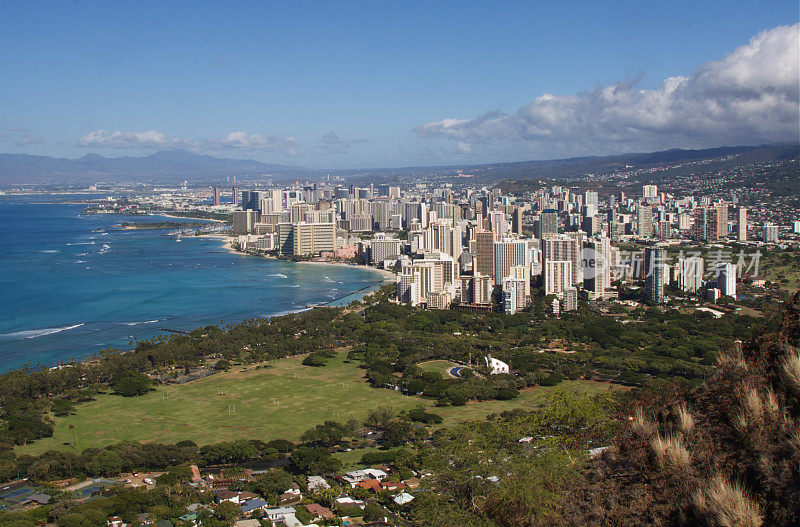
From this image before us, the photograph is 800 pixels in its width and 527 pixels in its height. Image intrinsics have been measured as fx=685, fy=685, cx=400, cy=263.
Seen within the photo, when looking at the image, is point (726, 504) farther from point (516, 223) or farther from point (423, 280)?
point (516, 223)

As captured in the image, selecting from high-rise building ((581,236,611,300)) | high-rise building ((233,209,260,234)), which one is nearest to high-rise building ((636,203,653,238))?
high-rise building ((581,236,611,300))

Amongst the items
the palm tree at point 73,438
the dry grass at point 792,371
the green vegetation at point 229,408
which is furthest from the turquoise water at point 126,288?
the dry grass at point 792,371

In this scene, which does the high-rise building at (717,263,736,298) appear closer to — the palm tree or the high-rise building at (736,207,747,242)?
the high-rise building at (736,207,747,242)

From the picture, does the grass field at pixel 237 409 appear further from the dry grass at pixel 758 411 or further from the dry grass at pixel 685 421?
the dry grass at pixel 758 411

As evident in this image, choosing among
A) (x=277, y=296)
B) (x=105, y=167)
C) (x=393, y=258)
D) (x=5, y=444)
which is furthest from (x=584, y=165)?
(x=105, y=167)

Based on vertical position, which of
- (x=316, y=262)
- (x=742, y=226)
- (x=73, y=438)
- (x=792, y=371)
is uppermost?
(x=792, y=371)

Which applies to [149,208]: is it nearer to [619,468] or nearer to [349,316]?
[349,316]

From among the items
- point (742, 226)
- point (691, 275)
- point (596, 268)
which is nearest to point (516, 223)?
point (742, 226)
